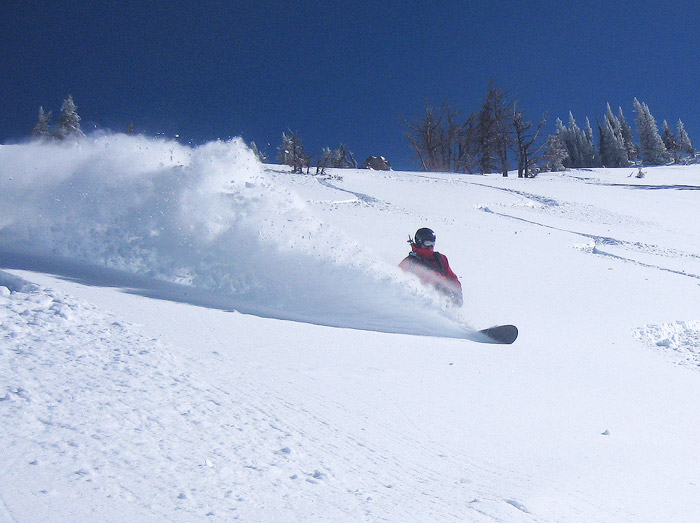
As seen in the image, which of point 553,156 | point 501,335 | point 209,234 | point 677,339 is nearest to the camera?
point 501,335

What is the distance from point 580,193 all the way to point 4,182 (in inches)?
963

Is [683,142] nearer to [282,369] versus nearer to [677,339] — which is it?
[677,339]

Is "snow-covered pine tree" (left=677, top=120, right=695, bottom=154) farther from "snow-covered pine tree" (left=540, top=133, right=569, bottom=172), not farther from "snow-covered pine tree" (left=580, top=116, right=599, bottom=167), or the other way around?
"snow-covered pine tree" (left=540, top=133, right=569, bottom=172)

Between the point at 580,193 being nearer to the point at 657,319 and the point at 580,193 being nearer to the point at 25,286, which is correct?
the point at 657,319

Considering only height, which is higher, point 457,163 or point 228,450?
point 457,163

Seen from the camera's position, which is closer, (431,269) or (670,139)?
(431,269)

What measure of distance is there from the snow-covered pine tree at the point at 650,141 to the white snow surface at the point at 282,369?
7330 centimetres

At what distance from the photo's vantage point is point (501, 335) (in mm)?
5957

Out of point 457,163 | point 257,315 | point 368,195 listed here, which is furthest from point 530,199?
point 457,163

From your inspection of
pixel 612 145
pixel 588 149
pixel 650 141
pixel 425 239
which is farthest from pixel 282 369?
pixel 588 149

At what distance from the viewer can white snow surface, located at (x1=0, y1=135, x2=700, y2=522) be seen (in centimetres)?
234

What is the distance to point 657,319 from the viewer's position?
7926 mm

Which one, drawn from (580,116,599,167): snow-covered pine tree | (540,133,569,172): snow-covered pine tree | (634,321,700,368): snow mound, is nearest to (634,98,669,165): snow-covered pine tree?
(580,116,599,167): snow-covered pine tree

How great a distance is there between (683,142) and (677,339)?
92100 mm
